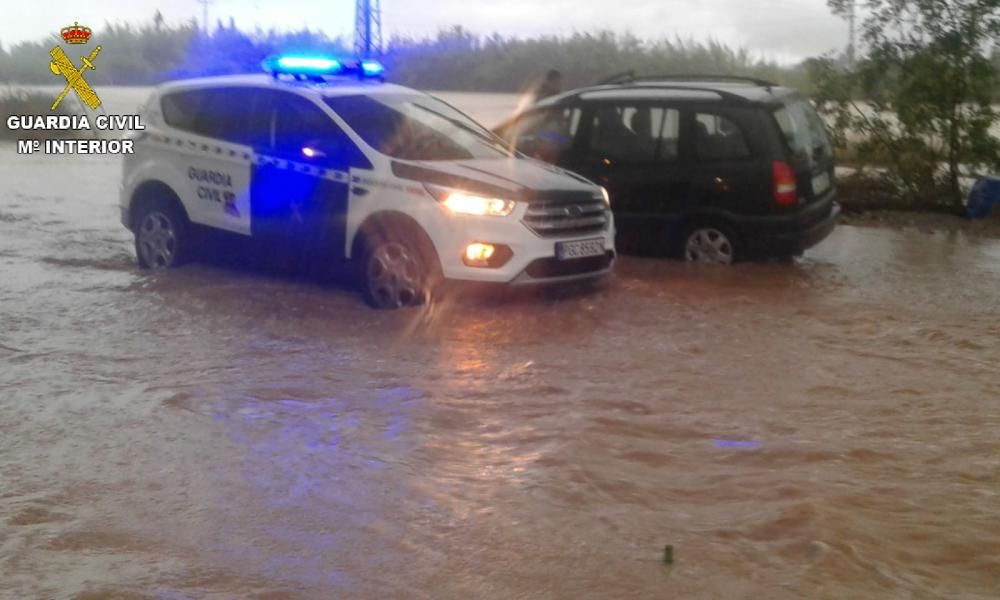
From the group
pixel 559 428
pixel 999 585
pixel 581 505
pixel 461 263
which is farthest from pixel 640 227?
pixel 999 585

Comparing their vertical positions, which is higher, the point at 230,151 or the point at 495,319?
the point at 230,151

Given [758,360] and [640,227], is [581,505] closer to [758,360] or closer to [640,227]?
[758,360]

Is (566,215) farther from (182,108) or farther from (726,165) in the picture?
(182,108)

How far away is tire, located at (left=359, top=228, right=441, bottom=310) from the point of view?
859 centimetres

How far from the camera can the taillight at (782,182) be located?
32.7 feet

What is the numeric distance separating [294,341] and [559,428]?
2642mm

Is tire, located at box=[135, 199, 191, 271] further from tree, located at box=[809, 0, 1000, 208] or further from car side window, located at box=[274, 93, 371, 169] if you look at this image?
tree, located at box=[809, 0, 1000, 208]

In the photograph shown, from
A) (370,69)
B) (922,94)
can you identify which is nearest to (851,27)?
(922,94)

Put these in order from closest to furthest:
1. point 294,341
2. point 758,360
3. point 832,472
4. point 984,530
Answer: point 984,530, point 832,472, point 758,360, point 294,341

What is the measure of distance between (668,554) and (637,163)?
6634mm

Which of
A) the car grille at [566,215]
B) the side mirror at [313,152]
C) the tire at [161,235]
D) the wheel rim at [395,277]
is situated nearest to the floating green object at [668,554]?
the car grille at [566,215]

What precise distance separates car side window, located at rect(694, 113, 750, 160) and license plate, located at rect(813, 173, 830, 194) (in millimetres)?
704

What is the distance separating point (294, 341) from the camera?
8102 millimetres

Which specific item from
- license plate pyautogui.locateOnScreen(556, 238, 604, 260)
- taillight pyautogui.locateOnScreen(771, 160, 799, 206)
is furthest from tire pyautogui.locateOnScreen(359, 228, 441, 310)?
taillight pyautogui.locateOnScreen(771, 160, 799, 206)
